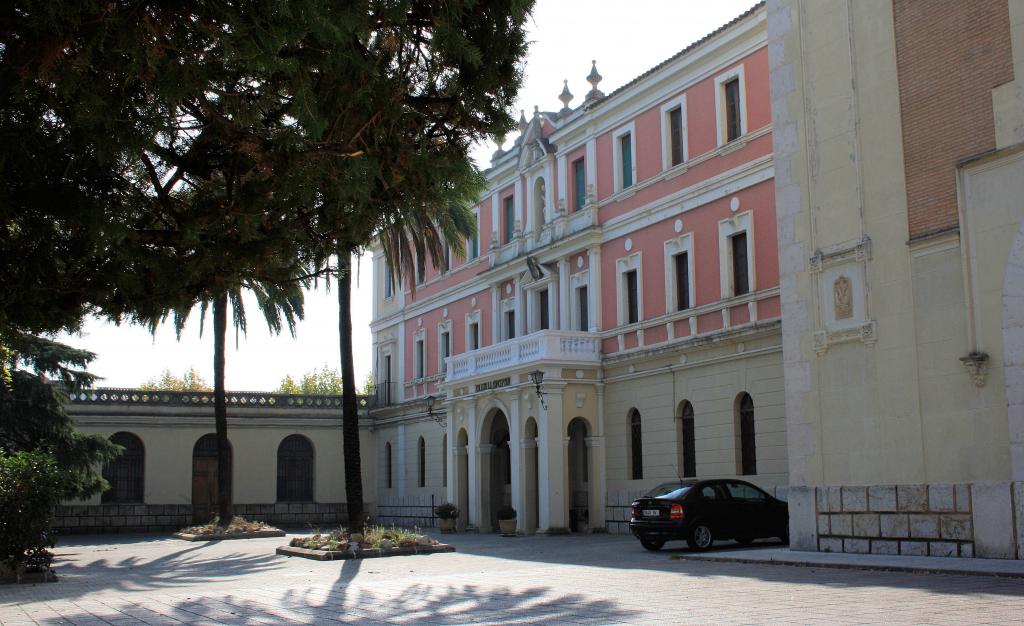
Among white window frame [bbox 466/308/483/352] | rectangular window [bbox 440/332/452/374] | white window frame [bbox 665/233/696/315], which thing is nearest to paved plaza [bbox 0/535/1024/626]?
white window frame [bbox 665/233/696/315]

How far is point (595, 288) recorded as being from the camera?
3244 centimetres

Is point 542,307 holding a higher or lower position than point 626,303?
higher

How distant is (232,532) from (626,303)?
46.6 feet

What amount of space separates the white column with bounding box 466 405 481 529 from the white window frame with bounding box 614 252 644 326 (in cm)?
672

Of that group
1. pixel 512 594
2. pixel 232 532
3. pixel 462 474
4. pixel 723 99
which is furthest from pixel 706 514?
pixel 232 532

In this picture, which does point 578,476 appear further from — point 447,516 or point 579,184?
point 579,184

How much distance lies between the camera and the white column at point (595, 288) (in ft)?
106

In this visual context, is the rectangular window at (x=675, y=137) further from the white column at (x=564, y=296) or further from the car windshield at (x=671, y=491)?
the car windshield at (x=671, y=491)

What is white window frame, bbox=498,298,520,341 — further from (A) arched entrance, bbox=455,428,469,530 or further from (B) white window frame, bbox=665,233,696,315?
(B) white window frame, bbox=665,233,696,315

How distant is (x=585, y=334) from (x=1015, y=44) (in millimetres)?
18214

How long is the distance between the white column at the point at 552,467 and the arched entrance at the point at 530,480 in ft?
3.41

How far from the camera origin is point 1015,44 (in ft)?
48.8

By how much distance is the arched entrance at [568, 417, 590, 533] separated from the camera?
3188 centimetres

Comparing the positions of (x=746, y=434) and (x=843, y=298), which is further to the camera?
(x=746, y=434)
